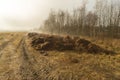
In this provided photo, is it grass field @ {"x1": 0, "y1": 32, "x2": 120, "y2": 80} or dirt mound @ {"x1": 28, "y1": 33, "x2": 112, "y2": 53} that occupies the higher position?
dirt mound @ {"x1": 28, "y1": 33, "x2": 112, "y2": 53}

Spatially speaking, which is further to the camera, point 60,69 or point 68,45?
point 68,45

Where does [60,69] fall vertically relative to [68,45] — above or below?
below

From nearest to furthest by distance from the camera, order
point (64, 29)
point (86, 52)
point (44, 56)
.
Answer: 1. point (44, 56)
2. point (86, 52)
3. point (64, 29)

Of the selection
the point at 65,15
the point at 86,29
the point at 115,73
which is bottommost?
the point at 115,73

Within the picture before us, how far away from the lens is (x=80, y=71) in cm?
1939

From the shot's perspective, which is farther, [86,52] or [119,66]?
Answer: [86,52]

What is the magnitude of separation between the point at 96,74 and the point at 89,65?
11.7ft

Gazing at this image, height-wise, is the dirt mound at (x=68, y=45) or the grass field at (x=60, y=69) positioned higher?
the dirt mound at (x=68, y=45)

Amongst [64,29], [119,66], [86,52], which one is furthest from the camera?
[64,29]

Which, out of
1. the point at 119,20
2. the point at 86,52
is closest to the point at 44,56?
the point at 86,52

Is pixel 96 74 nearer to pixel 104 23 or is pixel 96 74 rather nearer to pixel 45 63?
pixel 45 63

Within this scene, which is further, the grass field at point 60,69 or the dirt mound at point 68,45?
the dirt mound at point 68,45

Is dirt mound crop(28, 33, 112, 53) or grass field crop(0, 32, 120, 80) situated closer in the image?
grass field crop(0, 32, 120, 80)

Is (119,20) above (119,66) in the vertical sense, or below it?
above
